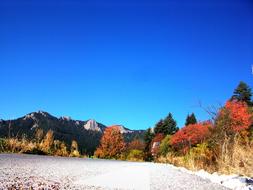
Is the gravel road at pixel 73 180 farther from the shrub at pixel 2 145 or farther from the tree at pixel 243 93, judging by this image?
the tree at pixel 243 93

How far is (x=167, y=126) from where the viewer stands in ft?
249

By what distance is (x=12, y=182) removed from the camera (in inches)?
97.7

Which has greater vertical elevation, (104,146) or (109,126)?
(109,126)

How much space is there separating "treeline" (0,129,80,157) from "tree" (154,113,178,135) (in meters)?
60.0

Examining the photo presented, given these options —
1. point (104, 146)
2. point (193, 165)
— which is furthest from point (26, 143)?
point (104, 146)

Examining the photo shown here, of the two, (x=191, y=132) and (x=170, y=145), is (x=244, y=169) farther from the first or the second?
(x=170, y=145)

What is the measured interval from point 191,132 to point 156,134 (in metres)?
34.5

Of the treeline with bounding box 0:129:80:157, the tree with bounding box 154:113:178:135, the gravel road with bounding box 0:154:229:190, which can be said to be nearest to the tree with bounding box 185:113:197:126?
the tree with bounding box 154:113:178:135

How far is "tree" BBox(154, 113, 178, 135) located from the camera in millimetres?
74981

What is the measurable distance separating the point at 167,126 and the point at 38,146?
65.0 meters

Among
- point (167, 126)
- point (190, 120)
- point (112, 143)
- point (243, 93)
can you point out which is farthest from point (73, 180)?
point (167, 126)

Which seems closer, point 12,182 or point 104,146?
point 12,182

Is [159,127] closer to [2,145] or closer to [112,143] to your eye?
[112,143]

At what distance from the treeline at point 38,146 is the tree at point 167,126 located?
2361 inches
